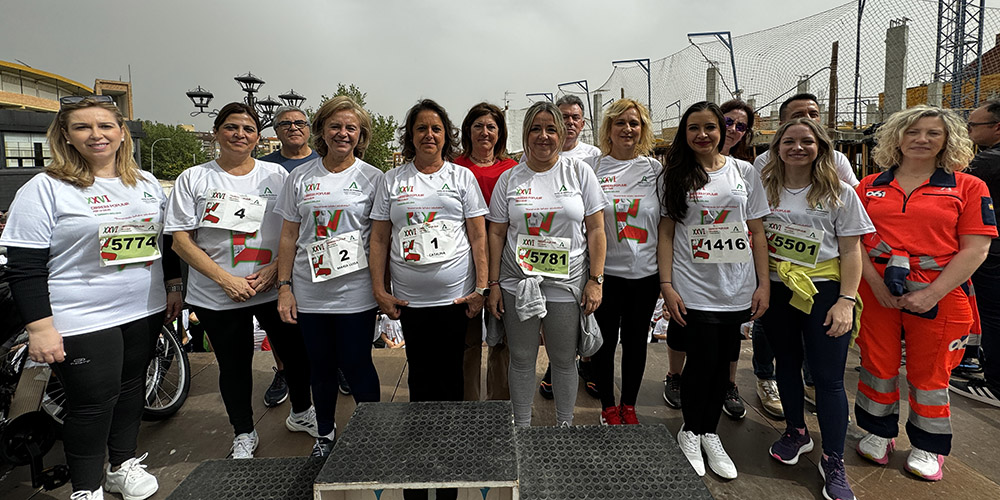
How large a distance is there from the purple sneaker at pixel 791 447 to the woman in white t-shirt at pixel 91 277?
3365 mm

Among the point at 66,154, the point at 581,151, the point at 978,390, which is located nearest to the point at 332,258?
the point at 66,154

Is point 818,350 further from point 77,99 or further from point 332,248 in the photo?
point 77,99

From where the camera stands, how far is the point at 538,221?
95.7 inches

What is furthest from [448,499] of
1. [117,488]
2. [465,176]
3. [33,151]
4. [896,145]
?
[33,151]

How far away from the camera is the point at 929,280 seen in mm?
2346

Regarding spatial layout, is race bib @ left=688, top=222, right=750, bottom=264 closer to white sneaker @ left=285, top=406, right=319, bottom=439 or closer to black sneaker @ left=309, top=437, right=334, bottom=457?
black sneaker @ left=309, top=437, right=334, bottom=457

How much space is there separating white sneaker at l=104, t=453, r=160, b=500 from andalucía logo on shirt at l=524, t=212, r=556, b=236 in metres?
2.35

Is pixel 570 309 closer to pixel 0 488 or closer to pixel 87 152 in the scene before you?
pixel 87 152

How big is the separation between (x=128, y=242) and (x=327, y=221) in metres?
0.90

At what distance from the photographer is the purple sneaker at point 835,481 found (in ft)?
7.50

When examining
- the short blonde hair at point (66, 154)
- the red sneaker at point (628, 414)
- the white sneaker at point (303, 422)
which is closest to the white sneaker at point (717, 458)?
the red sneaker at point (628, 414)

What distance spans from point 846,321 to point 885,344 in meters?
0.44

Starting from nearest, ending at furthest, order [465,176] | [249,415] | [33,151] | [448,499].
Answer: [448,499], [465,176], [249,415], [33,151]

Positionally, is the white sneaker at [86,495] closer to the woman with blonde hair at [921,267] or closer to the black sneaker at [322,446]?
the black sneaker at [322,446]
